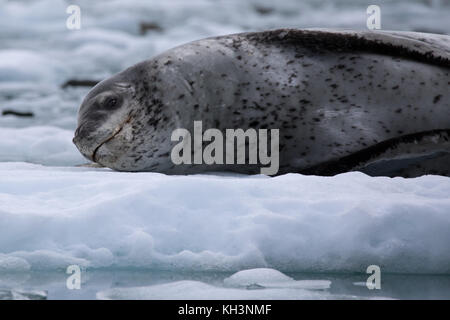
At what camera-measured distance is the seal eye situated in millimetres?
3887

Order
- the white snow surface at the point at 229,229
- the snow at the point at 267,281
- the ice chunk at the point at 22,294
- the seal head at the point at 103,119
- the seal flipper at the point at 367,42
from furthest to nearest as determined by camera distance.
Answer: the seal flipper at the point at 367,42 < the seal head at the point at 103,119 < the white snow surface at the point at 229,229 < the snow at the point at 267,281 < the ice chunk at the point at 22,294

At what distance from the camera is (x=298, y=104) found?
13.2 feet

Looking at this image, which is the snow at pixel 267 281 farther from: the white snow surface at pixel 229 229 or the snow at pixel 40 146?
the snow at pixel 40 146

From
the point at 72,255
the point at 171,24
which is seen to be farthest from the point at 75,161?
the point at 171,24

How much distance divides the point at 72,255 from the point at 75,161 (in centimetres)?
244

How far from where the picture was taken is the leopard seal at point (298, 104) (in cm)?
388

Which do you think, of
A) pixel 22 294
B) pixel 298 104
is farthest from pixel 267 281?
pixel 298 104

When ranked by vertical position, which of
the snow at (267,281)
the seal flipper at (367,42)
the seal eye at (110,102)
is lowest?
the snow at (267,281)

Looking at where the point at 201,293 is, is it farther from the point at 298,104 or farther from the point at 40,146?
the point at 40,146

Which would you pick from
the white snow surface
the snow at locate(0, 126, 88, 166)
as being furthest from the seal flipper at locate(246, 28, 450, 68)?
the snow at locate(0, 126, 88, 166)

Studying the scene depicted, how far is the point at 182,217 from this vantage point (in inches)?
113

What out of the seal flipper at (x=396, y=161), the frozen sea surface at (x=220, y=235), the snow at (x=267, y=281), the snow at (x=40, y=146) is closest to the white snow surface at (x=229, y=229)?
the frozen sea surface at (x=220, y=235)

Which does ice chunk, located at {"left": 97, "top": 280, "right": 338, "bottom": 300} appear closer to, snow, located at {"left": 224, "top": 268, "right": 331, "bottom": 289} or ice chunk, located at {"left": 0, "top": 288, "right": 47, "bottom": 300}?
snow, located at {"left": 224, "top": 268, "right": 331, "bottom": 289}

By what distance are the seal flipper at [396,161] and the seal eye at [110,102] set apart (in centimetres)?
94
